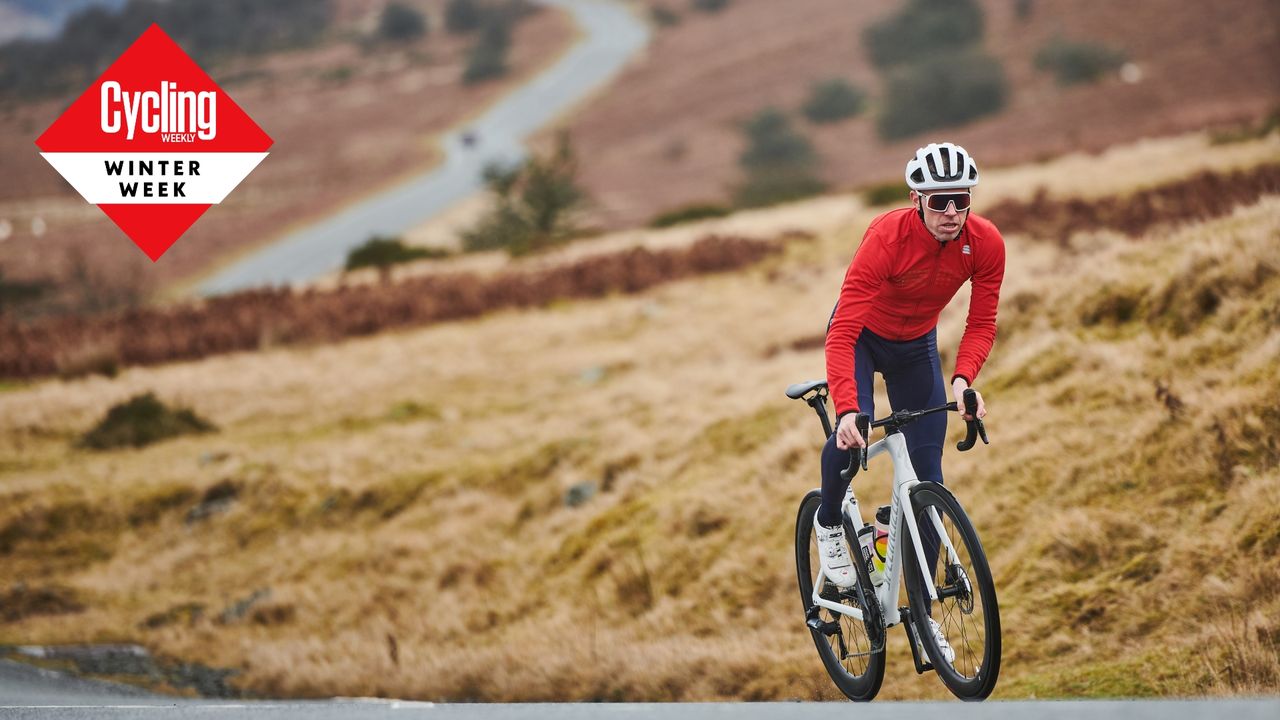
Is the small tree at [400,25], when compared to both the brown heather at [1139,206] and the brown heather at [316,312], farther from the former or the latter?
the brown heather at [1139,206]

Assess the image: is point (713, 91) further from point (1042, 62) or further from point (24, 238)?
point (24, 238)

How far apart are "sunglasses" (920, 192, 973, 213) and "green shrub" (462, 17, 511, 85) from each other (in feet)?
316

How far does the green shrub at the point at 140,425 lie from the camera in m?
18.0

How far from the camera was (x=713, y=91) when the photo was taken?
8688 centimetres

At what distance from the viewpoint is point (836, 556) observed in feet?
19.4

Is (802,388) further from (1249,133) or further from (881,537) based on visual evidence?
(1249,133)

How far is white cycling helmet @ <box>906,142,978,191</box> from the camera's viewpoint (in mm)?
5004

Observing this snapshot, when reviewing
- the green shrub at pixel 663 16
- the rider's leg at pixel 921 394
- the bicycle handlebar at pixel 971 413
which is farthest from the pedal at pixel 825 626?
the green shrub at pixel 663 16

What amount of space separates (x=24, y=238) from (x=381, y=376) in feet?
161

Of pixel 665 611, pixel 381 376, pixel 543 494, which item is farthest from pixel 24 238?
pixel 665 611

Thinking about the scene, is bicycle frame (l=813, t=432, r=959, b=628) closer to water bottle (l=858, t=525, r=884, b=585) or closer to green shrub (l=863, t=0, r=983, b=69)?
water bottle (l=858, t=525, r=884, b=585)

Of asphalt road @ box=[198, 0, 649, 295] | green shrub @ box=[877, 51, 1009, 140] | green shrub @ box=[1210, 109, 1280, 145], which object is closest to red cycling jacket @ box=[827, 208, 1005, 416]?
green shrub @ box=[1210, 109, 1280, 145]

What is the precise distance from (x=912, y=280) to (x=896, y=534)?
3.92 ft

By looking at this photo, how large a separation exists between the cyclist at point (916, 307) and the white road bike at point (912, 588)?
83mm
